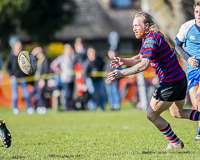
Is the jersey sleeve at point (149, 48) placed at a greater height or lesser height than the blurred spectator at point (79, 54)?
greater

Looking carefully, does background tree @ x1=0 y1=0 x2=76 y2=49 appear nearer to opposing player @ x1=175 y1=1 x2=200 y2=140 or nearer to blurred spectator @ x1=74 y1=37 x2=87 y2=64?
blurred spectator @ x1=74 y1=37 x2=87 y2=64

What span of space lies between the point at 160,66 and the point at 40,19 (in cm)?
2200

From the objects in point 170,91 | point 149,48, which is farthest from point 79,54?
point 149,48

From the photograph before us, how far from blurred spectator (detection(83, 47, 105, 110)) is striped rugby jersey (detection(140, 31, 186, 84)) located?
10.3 metres

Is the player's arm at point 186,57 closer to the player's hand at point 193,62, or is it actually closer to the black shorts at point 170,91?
the player's hand at point 193,62

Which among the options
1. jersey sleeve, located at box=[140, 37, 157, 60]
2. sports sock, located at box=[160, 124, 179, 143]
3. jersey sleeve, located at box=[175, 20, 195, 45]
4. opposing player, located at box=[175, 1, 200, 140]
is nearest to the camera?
jersey sleeve, located at box=[140, 37, 157, 60]

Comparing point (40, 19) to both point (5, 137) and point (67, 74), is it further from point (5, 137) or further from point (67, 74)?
point (5, 137)

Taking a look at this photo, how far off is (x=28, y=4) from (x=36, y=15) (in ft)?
4.52

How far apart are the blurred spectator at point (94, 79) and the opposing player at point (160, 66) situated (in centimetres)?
1011

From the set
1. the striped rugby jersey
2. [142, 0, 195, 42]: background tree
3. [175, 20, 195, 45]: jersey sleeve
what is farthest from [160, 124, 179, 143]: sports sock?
[142, 0, 195, 42]: background tree

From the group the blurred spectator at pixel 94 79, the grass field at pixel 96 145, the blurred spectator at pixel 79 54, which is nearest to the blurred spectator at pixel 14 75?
the blurred spectator at pixel 79 54

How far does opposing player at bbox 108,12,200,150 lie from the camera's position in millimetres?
6695

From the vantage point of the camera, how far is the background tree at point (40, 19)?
27234mm

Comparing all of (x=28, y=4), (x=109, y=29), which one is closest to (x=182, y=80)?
(x=28, y=4)
